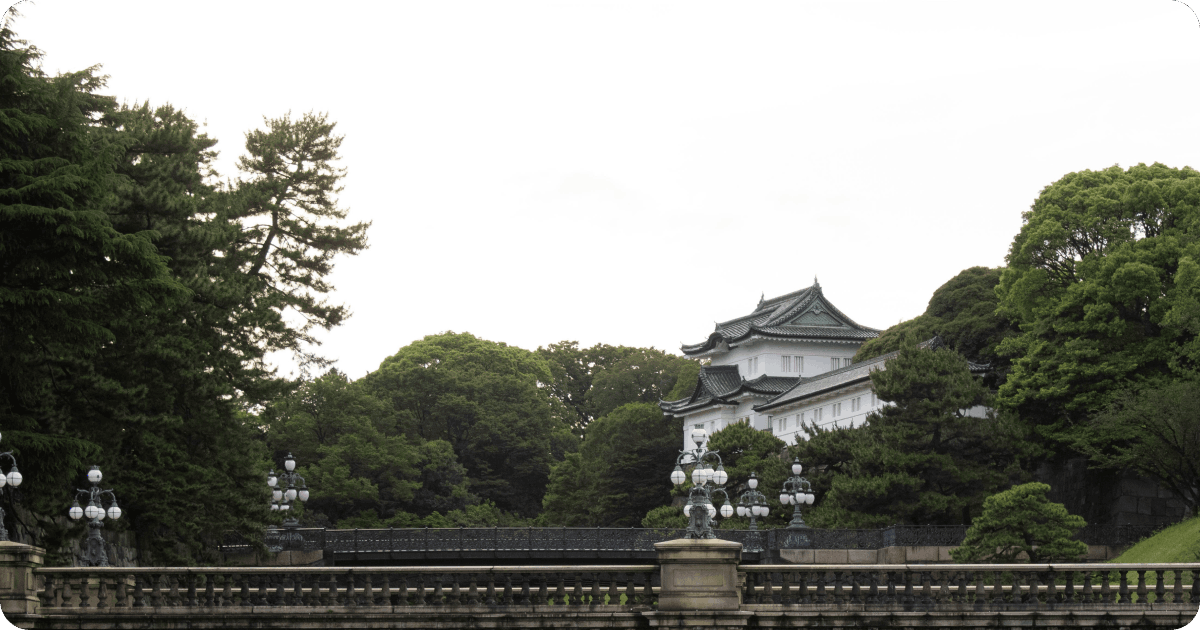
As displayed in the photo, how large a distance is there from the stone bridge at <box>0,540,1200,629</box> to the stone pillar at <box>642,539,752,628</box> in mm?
17

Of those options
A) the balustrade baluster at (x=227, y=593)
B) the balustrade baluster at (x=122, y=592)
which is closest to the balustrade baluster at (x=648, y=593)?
the balustrade baluster at (x=227, y=593)

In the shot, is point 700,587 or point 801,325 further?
point 801,325

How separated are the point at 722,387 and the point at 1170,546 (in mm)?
49839

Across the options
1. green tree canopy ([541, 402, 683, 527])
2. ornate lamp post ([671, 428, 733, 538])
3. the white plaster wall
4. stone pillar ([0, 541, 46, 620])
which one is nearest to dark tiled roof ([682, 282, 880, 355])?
the white plaster wall

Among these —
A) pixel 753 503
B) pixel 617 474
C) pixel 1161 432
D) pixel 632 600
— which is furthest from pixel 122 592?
pixel 617 474

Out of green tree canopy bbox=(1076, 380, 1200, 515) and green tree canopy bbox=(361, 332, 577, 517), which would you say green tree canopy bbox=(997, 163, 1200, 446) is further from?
green tree canopy bbox=(361, 332, 577, 517)

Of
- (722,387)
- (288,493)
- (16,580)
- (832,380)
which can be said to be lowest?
(16,580)

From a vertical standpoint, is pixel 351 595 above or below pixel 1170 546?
above

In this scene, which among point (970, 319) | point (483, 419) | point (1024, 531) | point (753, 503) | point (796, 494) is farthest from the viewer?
point (483, 419)

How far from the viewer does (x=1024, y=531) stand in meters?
42.3

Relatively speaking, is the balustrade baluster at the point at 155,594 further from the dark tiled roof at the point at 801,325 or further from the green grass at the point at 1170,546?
the dark tiled roof at the point at 801,325

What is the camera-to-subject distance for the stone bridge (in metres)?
23.7

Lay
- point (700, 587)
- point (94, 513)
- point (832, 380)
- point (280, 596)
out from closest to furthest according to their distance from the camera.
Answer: point (700, 587)
point (280, 596)
point (94, 513)
point (832, 380)

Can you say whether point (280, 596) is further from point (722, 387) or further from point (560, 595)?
point (722, 387)
